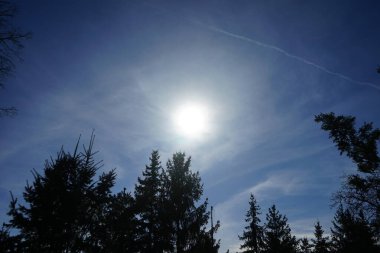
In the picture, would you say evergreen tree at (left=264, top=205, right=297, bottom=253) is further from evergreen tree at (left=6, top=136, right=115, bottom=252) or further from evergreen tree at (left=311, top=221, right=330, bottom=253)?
evergreen tree at (left=6, top=136, right=115, bottom=252)

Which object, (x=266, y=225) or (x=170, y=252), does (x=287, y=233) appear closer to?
(x=266, y=225)

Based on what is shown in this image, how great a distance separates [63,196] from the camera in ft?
29.7

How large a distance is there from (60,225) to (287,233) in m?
34.3

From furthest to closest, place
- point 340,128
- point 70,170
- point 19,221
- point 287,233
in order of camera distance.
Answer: point 287,233, point 340,128, point 19,221, point 70,170

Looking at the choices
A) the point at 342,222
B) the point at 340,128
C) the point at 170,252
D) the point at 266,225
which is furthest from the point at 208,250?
the point at 266,225

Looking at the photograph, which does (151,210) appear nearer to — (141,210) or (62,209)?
(141,210)

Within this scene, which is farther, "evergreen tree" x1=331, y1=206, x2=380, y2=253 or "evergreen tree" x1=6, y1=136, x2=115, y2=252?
"evergreen tree" x1=331, y1=206, x2=380, y2=253

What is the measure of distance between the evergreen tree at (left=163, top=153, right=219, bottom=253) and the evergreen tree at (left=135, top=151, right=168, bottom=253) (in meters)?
1.05

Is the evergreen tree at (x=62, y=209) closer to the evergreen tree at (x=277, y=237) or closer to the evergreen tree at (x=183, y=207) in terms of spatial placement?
the evergreen tree at (x=183, y=207)

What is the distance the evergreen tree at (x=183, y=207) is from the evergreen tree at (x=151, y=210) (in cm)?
105

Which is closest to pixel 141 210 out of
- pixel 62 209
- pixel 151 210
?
pixel 151 210

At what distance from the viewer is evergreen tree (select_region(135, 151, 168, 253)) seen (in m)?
21.9

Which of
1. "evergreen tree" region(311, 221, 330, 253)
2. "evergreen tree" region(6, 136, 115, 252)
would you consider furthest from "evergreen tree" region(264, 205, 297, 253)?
"evergreen tree" region(6, 136, 115, 252)

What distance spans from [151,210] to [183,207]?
4607 millimetres
